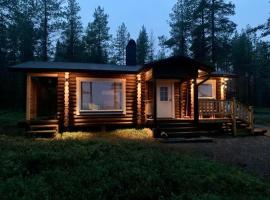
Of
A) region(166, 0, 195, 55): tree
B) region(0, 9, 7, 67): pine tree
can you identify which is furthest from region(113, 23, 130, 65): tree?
region(0, 9, 7, 67): pine tree

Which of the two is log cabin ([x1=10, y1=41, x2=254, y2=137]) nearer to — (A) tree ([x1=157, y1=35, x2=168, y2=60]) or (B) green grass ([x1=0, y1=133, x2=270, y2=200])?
(B) green grass ([x1=0, y1=133, x2=270, y2=200])

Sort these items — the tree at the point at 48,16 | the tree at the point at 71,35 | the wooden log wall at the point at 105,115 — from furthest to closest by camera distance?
the tree at the point at 71,35 < the tree at the point at 48,16 < the wooden log wall at the point at 105,115

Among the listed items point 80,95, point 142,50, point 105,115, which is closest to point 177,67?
point 105,115

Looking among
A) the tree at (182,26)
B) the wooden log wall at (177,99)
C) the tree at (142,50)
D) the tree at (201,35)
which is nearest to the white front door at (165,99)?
the wooden log wall at (177,99)

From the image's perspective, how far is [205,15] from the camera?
28.4 m

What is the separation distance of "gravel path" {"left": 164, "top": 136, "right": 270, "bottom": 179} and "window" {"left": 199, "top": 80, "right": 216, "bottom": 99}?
4.52 metres

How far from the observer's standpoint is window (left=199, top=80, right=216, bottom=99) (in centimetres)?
1577

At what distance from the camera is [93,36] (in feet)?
128

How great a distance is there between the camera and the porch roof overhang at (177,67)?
41.4 feet

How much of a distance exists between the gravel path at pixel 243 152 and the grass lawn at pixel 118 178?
1.21 meters

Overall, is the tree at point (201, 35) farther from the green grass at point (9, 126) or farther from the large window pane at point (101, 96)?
the green grass at point (9, 126)

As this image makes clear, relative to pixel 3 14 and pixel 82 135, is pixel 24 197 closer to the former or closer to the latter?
pixel 82 135

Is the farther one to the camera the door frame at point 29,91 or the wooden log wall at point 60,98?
the wooden log wall at point 60,98

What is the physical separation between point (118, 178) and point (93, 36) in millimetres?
36022
